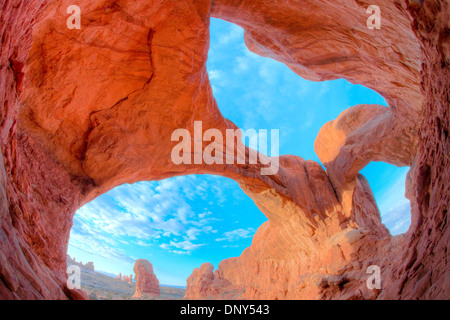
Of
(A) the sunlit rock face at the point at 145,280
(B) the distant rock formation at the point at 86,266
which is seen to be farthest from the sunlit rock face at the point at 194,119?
(B) the distant rock formation at the point at 86,266

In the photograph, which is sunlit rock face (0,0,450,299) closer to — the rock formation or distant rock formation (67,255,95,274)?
the rock formation

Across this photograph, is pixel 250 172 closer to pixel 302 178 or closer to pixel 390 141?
pixel 302 178

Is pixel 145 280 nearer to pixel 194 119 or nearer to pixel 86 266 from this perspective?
pixel 86 266

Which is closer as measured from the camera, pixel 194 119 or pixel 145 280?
pixel 194 119

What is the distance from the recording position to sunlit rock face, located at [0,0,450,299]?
127 inches

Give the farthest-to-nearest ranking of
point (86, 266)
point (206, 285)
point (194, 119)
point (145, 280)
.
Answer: point (86, 266) → point (145, 280) → point (206, 285) → point (194, 119)

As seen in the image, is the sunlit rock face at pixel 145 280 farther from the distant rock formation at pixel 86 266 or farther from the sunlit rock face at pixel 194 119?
the sunlit rock face at pixel 194 119

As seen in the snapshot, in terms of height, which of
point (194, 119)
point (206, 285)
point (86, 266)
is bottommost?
point (206, 285)

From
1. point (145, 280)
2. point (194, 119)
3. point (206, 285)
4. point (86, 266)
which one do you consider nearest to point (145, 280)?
point (145, 280)

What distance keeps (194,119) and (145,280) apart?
2282cm

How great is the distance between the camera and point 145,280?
25.6m

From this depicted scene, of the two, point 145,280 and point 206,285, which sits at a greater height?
point 206,285

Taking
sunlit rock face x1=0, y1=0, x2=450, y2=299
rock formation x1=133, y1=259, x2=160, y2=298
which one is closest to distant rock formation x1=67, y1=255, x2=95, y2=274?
rock formation x1=133, y1=259, x2=160, y2=298

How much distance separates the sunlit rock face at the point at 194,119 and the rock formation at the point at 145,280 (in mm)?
19285
